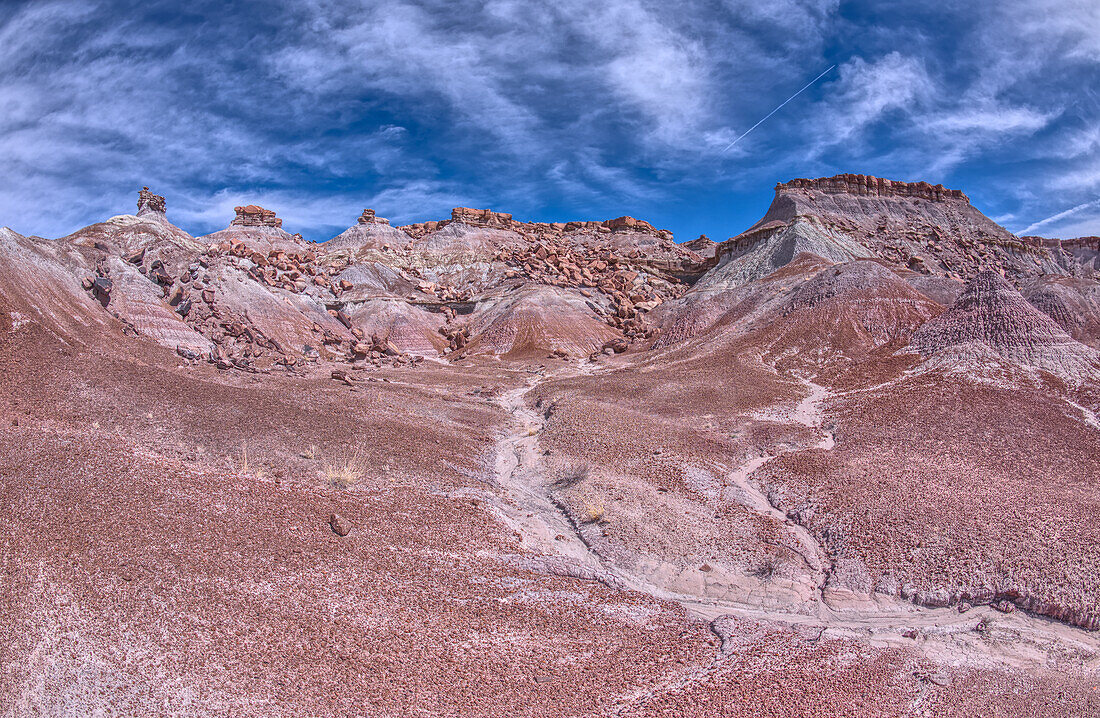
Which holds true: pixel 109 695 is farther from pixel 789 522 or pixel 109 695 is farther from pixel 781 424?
pixel 781 424

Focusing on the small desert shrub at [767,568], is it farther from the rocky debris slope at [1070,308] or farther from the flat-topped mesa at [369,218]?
the flat-topped mesa at [369,218]

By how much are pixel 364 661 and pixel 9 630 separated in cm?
346

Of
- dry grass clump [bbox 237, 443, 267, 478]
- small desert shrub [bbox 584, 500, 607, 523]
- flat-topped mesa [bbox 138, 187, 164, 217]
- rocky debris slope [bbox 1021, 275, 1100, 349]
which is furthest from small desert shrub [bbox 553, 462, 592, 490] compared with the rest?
flat-topped mesa [bbox 138, 187, 164, 217]

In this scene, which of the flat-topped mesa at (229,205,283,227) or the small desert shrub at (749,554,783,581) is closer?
the small desert shrub at (749,554,783,581)

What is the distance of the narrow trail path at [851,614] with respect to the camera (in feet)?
25.1

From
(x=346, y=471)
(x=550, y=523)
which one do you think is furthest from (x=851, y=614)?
(x=346, y=471)

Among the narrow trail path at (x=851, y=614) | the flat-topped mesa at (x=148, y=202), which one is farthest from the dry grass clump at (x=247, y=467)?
the flat-topped mesa at (x=148, y=202)

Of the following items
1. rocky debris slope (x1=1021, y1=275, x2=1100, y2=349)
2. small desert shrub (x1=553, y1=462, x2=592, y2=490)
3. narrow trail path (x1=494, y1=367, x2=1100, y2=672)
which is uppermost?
rocky debris slope (x1=1021, y1=275, x2=1100, y2=349)

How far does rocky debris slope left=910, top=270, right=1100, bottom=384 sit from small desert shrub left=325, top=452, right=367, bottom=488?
2024 centimetres

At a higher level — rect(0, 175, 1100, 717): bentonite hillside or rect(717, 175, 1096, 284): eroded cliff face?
rect(717, 175, 1096, 284): eroded cliff face

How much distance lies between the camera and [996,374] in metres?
19.8

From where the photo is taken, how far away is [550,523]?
38.9 ft

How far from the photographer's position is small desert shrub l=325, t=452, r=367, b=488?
11.6 metres

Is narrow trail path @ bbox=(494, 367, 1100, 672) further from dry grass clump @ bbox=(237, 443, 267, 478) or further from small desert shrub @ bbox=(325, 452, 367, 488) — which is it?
dry grass clump @ bbox=(237, 443, 267, 478)
